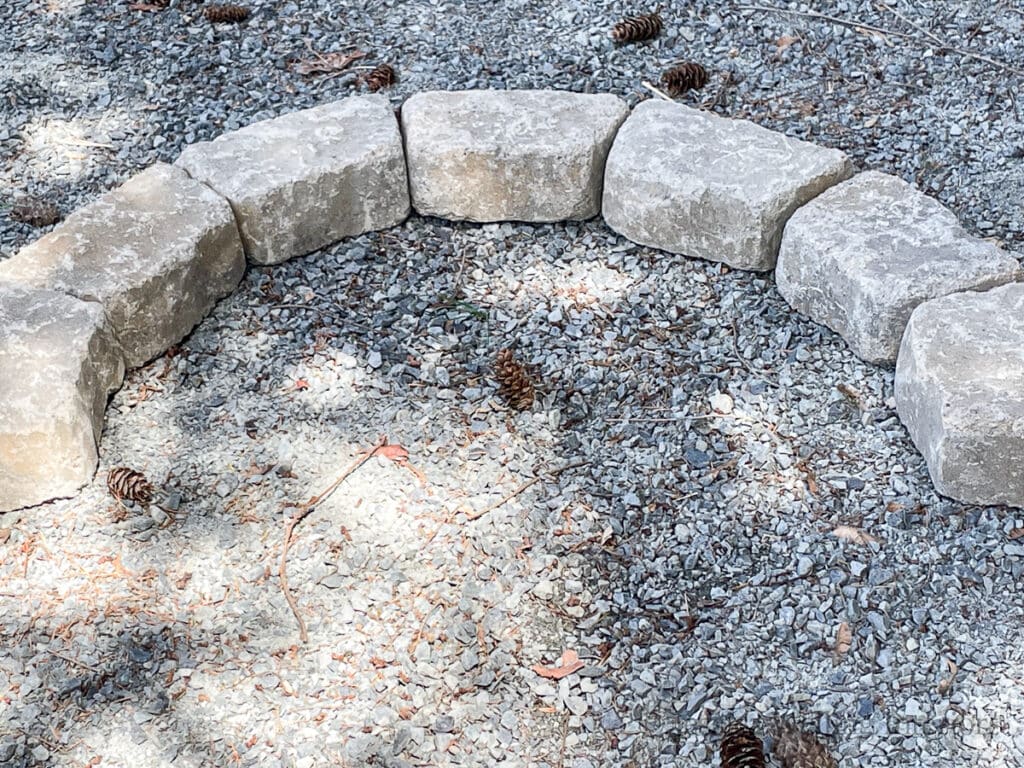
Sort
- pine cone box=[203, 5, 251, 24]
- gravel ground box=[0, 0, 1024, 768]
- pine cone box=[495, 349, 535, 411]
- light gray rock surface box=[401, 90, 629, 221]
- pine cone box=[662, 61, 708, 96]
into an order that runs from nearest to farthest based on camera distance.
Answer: gravel ground box=[0, 0, 1024, 768]
pine cone box=[495, 349, 535, 411]
light gray rock surface box=[401, 90, 629, 221]
pine cone box=[662, 61, 708, 96]
pine cone box=[203, 5, 251, 24]

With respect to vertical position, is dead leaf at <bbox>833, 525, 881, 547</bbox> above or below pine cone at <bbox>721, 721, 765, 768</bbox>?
above

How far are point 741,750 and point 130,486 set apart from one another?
55.2 inches

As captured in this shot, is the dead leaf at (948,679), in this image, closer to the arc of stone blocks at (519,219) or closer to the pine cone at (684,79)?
the arc of stone blocks at (519,219)

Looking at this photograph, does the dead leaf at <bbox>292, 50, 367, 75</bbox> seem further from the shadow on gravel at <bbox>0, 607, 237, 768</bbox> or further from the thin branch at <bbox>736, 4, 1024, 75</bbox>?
the shadow on gravel at <bbox>0, 607, 237, 768</bbox>

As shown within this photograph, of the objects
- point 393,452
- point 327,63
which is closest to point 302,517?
point 393,452

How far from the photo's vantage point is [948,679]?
7.67 ft

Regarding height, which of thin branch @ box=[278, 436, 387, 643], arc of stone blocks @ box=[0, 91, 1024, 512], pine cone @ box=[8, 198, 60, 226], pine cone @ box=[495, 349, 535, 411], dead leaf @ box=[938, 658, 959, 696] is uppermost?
arc of stone blocks @ box=[0, 91, 1024, 512]

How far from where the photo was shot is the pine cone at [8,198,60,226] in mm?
3393

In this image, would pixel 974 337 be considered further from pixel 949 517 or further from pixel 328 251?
pixel 328 251

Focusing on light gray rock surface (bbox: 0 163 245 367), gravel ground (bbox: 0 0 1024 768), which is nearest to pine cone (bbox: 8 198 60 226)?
gravel ground (bbox: 0 0 1024 768)

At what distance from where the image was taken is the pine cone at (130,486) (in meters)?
2.67

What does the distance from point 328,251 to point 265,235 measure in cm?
19

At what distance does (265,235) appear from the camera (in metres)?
3.24

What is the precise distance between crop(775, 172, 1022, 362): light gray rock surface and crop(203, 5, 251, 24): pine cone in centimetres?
203
